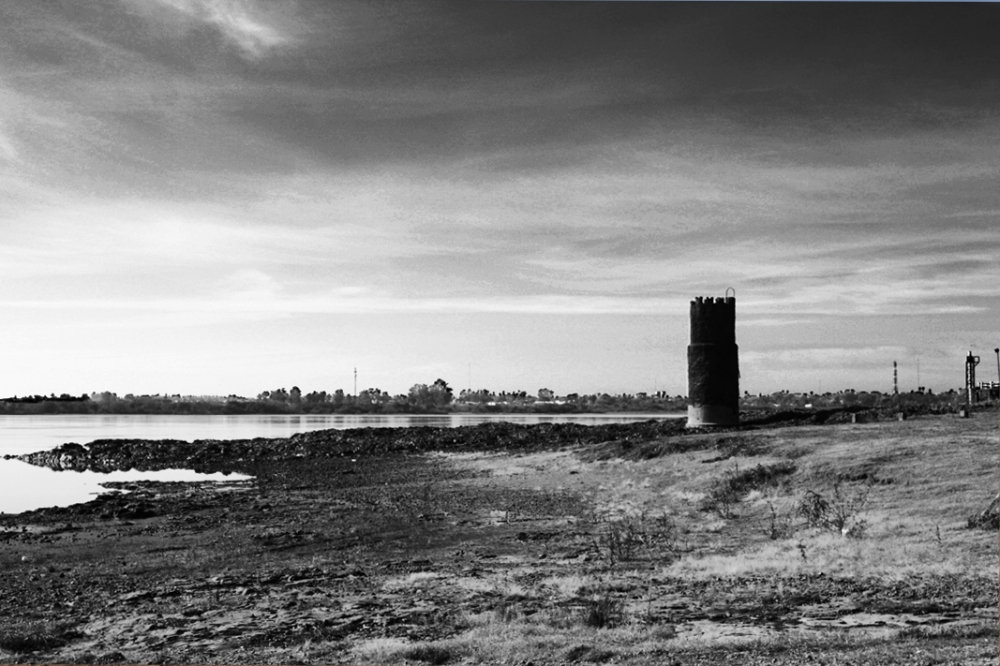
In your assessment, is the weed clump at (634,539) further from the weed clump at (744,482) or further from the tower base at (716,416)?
the tower base at (716,416)

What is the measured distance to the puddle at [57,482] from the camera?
27000mm

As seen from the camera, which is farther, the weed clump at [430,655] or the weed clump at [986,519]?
the weed clump at [986,519]

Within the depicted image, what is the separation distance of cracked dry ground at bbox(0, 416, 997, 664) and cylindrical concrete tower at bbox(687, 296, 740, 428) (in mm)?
11687

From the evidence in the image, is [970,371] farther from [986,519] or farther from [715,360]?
[986,519]

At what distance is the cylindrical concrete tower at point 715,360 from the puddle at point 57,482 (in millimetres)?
15966

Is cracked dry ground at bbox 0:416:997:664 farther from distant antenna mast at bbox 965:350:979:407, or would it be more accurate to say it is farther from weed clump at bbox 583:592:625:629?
distant antenna mast at bbox 965:350:979:407

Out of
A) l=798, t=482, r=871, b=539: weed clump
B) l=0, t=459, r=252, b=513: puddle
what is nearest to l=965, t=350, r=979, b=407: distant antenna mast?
l=798, t=482, r=871, b=539: weed clump

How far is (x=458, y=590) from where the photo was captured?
36.6ft

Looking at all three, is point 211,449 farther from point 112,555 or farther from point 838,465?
point 838,465

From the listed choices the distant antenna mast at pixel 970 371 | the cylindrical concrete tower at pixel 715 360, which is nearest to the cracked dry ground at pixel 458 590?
Result: the cylindrical concrete tower at pixel 715 360

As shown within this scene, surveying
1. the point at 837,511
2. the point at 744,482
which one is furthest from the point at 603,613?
the point at 744,482

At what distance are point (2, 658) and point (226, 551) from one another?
621 centimetres

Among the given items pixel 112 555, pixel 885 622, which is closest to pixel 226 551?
pixel 112 555

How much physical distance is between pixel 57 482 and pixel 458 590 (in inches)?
1056
